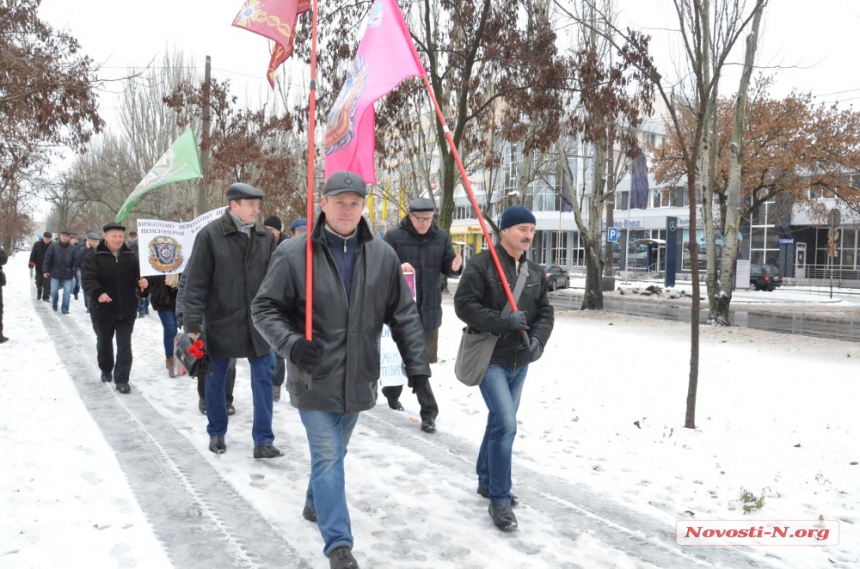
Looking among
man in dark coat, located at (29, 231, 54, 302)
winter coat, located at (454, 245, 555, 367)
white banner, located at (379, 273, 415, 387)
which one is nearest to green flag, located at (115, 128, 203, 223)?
white banner, located at (379, 273, 415, 387)

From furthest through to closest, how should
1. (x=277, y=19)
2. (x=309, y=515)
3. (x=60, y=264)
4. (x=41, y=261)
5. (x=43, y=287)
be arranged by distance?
(x=43, y=287)
(x=41, y=261)
(x=60, y=264)
(x=277, y=19)
(x=309, y=515)

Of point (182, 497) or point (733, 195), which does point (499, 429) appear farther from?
point (733, 195)

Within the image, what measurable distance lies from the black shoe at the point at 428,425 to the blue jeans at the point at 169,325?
12.8 ft

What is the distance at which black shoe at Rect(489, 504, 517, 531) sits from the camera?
4082mm

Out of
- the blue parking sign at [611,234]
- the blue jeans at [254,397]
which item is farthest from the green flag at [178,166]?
the blue parking sign at [611,234]

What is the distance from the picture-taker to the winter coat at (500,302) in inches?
166

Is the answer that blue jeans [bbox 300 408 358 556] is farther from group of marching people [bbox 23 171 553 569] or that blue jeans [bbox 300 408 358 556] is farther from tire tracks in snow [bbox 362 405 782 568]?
tire tracks in snow [bbox 362 405 782 568]

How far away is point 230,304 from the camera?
554 cm

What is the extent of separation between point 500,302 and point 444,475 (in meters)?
1.54

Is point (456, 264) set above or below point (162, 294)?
above

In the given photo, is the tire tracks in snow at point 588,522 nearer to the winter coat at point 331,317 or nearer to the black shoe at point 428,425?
the black shoe at point 428,425

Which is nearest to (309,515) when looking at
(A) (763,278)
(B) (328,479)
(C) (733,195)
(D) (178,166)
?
(B) (328,479)

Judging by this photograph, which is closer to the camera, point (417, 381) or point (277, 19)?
point (417, 381)

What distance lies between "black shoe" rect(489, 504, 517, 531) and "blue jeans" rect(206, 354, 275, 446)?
81.8 inches
